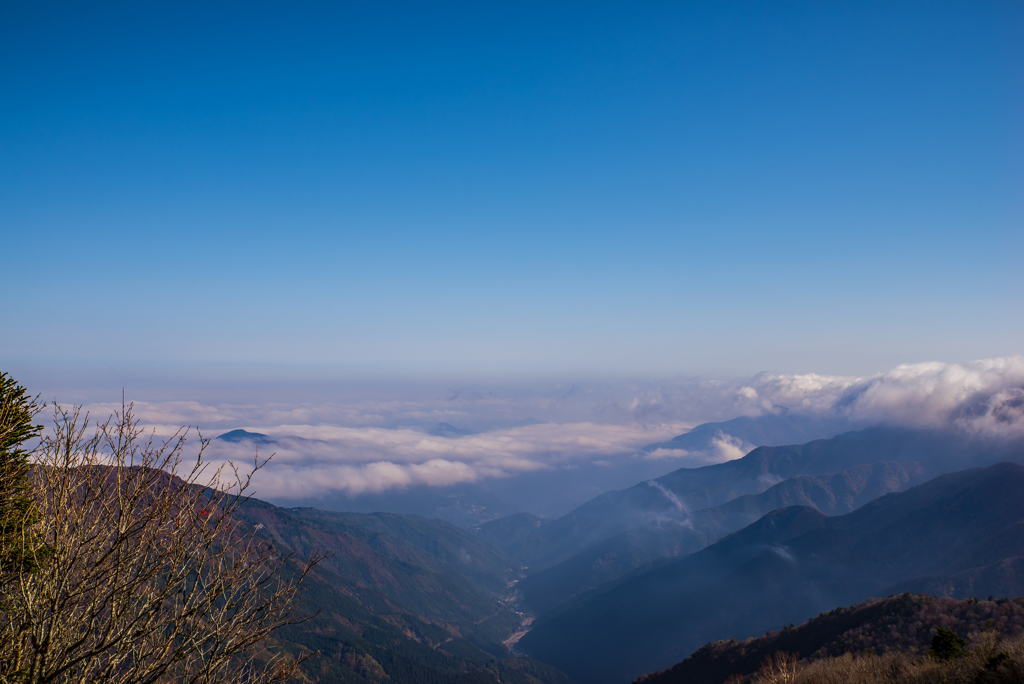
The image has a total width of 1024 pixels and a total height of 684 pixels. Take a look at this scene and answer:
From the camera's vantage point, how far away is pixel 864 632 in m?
79.8

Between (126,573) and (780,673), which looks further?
(780,673)

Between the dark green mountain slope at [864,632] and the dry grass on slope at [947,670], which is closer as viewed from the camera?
the dry grass on slope at [947,670]

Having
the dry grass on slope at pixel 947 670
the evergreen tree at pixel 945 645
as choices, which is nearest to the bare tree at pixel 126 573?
the dry grass on slope at pixel 947 670

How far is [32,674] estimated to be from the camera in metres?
9.33

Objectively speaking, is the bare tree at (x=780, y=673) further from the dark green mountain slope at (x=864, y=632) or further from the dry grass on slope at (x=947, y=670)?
the dark green mountain slope at (x=864, y=632)

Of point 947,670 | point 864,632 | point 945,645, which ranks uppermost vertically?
point 947,670

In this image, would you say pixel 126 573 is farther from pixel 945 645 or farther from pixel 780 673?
pixel 945 645

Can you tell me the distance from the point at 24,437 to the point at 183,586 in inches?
375

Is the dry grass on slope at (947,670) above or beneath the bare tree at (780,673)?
above

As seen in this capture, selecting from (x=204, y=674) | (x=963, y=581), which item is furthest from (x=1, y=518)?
(x=963, y=581)

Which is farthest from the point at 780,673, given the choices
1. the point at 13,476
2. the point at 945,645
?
the point at 13,476

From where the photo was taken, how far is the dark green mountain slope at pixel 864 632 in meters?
71.2

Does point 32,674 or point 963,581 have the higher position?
point 32,674

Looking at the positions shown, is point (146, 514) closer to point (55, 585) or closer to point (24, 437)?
point (55, 585)
